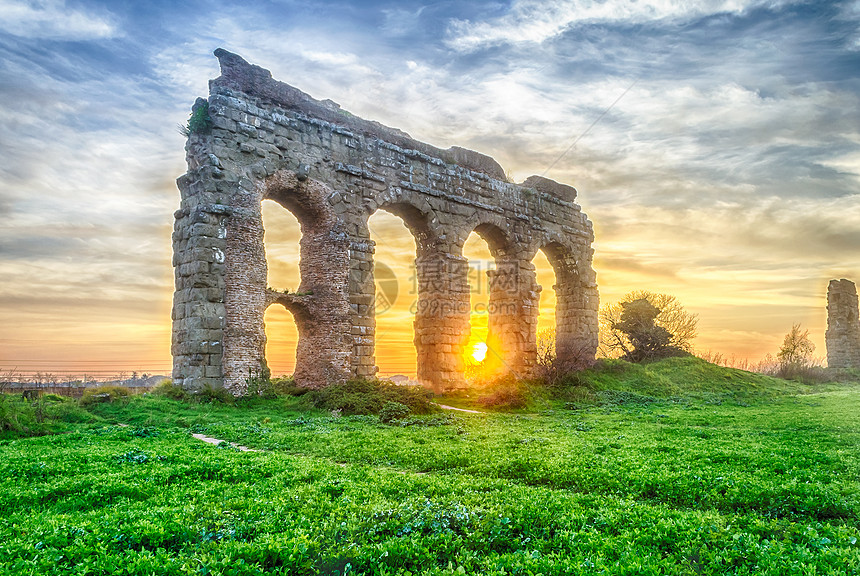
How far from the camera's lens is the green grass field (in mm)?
4805

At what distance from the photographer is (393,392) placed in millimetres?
17641

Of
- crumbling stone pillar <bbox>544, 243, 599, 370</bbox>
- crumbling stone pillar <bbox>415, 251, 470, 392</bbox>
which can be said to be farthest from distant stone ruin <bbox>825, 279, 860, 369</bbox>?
crumbling stone pillar <bbox>415, 251, 470, 392</bbox>

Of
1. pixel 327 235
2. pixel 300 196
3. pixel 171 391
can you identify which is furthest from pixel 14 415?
pixel 300 196

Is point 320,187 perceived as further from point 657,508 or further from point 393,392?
point 657,508

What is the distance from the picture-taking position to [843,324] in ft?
143

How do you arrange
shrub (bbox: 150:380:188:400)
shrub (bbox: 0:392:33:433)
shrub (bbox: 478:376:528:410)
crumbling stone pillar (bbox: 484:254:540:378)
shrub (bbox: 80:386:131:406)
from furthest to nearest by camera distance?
crumbling stone pillar (bbox: 484:254:540:378)
shrub (bbox: 478:376:528:410)
shrub (bbox: 150:380:188:400)
shrub (bbox: 80:386:131:406)
shrub (bbox: 0:392:33:433)

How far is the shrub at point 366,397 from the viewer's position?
16.5 m

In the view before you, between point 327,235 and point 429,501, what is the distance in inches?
599

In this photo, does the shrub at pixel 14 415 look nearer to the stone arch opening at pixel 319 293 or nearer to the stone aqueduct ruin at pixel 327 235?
the stone aqueduct ruin at pixel 327 235

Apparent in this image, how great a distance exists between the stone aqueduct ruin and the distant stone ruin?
28555 millimetres

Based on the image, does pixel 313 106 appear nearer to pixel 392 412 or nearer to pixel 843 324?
pixel 392 412

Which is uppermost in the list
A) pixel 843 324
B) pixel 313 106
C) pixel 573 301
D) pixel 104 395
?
pixel 313 106

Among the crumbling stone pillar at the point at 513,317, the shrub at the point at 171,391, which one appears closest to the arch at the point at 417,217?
the crumbling stone pillar at the point at 513,317

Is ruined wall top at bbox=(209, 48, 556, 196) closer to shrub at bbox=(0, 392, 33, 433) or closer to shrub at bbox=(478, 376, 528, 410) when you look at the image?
shrub at bbox=(478, 376, 528, 410)
